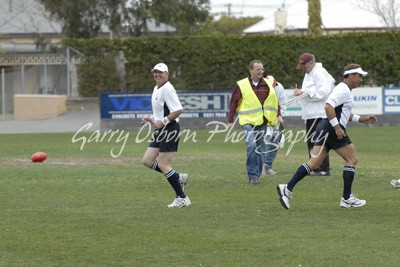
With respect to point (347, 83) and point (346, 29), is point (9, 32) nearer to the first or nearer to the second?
point (346, 29)

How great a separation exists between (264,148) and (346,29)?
2038 inches

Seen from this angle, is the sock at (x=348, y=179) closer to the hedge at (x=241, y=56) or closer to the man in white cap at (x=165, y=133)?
the man in white cap at (x=165, y=133)

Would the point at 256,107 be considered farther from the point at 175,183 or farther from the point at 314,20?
the point at 314,20

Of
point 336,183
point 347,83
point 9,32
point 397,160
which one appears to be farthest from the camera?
point 9,32

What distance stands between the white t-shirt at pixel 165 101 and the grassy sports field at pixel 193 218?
1265 mm

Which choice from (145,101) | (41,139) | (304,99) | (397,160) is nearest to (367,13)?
(145,101)

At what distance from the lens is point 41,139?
32469 millimetres

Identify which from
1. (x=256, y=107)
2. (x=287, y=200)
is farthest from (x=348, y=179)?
(x=256, y=107)

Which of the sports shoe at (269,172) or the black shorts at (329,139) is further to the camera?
the sports shoe at (269,172)

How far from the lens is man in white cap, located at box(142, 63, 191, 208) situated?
1342cm

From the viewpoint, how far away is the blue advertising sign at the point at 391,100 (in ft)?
120

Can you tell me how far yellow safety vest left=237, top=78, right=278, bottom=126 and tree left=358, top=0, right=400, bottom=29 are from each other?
5066 cm

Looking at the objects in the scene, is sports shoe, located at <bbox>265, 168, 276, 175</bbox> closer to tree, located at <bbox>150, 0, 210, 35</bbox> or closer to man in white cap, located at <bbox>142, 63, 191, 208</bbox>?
man in white cap, located at <bbox>142, 63, 191, 208</bbox>

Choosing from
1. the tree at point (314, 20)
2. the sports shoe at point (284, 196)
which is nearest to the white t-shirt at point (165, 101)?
the sports shoe at point (284, 196)
